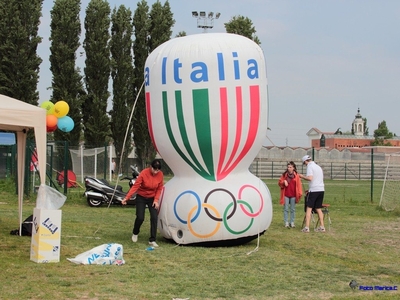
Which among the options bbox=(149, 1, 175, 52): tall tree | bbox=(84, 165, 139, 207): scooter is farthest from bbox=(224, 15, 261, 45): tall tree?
bbox=(84, 165, 139, 207): scooter

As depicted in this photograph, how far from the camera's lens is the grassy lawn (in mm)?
7677

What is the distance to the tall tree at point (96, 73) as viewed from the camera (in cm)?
4031

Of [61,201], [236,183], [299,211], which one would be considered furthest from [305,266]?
[299,211]

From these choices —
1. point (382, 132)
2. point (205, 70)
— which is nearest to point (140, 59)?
point (205, 70)

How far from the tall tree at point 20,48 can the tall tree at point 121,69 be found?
16.4ft

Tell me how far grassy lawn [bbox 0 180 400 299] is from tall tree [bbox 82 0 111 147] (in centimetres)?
Result: 2637

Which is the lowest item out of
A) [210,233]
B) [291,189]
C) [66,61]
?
[210,233]

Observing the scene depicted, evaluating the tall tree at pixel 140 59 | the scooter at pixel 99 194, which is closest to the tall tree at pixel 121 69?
the tall tree at pixel 140 59

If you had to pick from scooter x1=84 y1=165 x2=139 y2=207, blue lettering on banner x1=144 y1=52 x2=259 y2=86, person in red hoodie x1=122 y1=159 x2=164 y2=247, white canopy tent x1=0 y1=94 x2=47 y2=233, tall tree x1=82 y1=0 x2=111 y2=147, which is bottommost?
scooter x1=84 y1=165 x2=139 y2=207

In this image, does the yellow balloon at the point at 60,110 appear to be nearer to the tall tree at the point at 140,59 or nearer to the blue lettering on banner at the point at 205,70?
the blue lettering on banner at the point at 205,70

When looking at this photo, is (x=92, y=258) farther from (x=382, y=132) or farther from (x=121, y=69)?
(x=382, y=132)

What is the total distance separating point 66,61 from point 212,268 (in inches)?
1267

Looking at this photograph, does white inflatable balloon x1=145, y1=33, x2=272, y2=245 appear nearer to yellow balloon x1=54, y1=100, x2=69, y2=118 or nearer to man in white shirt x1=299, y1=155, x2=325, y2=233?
man in white shirt x1=299, y1=155, x2=325, y2=233

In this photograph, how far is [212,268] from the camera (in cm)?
922
